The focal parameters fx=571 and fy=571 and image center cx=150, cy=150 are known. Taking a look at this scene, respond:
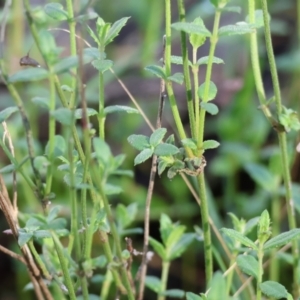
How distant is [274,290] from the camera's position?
563 mm

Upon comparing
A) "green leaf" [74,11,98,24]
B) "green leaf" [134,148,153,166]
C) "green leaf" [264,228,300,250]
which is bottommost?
"green leaf" [264,228,300,250]

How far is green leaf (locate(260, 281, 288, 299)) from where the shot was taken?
0.56m

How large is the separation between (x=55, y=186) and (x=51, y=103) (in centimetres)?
89

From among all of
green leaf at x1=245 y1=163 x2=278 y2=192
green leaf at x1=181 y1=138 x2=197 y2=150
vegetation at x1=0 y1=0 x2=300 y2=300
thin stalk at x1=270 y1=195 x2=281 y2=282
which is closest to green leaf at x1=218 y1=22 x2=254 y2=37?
vegetation at x1=0 y1=0 x2=300 y2=300

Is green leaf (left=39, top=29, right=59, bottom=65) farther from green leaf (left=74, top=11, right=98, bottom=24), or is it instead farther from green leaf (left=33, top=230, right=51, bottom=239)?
green leaf (left=33, top=230, right=51, bottom=239)

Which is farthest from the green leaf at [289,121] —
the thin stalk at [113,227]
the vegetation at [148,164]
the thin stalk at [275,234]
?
the thin stalk at [275,234]

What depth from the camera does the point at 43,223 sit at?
0.49 metres

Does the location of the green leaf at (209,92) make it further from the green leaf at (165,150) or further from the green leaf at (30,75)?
the green leaf at (30,75)

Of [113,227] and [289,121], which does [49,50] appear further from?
[289,121]

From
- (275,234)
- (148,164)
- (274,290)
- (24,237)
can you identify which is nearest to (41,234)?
(24,237)

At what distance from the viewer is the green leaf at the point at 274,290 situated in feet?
1.82

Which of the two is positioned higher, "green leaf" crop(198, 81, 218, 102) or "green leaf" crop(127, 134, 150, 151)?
"green leaf" crop(198, 81, 218, 102)

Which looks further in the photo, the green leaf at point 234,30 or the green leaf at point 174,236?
the green leaf at point 174,236

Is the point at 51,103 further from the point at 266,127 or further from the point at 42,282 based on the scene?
the point at 266,127
